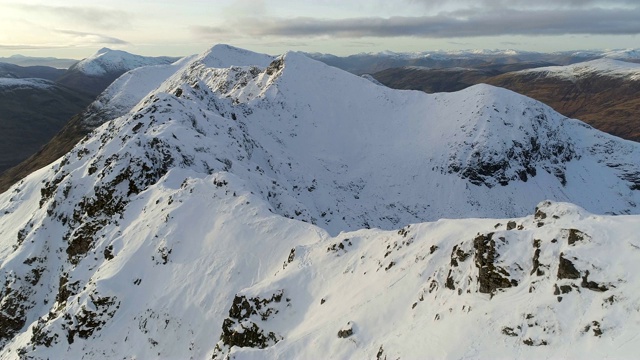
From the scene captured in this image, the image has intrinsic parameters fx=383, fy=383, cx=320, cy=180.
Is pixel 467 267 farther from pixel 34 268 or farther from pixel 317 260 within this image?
pixel 34 268

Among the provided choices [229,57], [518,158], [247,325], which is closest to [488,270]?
[247,325]

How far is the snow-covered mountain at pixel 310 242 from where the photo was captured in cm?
1505

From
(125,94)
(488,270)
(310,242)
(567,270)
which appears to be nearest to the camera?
(567,270)

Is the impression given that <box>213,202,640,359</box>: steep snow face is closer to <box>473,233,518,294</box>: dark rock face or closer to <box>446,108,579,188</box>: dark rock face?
Answer: <box>473,233,518,294</box>: dark rock face

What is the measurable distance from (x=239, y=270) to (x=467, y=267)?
638 inches

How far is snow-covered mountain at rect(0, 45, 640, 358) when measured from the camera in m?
15.1

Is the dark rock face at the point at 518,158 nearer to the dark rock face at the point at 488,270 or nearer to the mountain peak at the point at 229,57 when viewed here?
the dark rock face at the point at 488,270

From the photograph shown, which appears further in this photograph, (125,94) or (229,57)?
(125,94)

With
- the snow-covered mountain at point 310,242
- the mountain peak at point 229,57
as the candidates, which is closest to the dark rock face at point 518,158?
the snow-covered mountain at point 310,242

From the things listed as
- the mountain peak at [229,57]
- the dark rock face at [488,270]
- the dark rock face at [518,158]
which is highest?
the mountain peak at [229,57]

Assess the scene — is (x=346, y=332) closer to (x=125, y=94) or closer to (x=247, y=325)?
(x=247, y=325)

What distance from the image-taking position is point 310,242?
28.0m

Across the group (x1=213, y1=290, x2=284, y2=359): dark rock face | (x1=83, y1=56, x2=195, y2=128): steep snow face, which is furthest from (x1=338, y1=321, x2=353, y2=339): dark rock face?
(x1=83, y1=56, x2=195, y2=128): steep snow face

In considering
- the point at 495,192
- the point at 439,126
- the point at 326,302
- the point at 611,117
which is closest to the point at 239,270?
the point at 326,302
